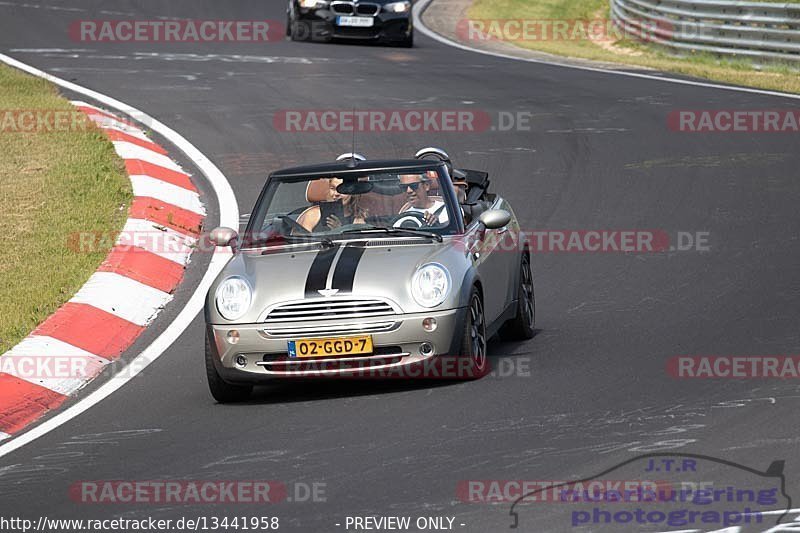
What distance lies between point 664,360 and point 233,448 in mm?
2838

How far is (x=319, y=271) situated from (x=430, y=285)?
64 cm

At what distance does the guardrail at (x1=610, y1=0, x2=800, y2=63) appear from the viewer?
23.3 m

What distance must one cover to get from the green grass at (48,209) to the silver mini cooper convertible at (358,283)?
1.92 m

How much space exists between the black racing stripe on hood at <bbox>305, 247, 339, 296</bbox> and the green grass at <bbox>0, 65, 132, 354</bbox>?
2.32 metres

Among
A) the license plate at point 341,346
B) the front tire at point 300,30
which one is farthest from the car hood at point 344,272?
the front tire at point 300,30

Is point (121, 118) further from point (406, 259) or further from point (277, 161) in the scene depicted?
point (406, 259)

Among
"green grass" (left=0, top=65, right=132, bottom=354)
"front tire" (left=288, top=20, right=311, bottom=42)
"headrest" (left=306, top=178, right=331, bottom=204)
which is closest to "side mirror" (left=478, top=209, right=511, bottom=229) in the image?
"headrest" (left=306, top=178, right=331, bottom=204)

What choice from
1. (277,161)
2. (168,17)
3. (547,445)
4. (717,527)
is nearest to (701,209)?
(277,161)

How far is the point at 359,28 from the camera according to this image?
26609 millimetres

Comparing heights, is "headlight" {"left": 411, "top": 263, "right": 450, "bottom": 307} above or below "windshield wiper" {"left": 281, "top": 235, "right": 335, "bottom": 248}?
below

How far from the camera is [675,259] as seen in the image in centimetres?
1237

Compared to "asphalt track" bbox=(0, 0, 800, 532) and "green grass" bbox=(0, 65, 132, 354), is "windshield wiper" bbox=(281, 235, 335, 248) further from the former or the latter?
"green grass" bbox=(0, 65, 132, 354)

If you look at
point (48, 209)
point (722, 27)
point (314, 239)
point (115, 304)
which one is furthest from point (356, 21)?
point (314, 239)

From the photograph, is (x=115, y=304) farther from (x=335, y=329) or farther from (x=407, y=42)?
(x=407, y=42)
